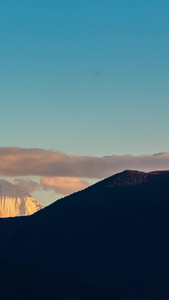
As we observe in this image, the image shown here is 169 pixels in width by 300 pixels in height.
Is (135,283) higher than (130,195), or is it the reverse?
(130,195)

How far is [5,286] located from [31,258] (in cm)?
3910

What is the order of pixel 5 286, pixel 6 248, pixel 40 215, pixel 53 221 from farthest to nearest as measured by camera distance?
pixel 40 215
pixel 53 221
pixel 6 248
pixel 5 286

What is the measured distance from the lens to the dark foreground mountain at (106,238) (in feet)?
397

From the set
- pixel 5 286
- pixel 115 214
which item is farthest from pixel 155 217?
pixel 5 286

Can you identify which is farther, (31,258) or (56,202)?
(56,202)

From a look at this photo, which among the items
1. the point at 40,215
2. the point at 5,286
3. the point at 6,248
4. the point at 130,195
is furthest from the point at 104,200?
the point at 5,286

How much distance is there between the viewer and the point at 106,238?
14250cm

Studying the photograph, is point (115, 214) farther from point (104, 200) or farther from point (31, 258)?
point (31, 258)

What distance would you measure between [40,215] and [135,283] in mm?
50467

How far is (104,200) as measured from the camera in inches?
6216

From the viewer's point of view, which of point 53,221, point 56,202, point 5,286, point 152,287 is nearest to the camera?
point 5,286

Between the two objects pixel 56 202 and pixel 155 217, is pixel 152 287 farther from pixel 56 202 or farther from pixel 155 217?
pixel 56 202

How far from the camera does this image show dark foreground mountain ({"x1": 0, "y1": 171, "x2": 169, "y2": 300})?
397 feet

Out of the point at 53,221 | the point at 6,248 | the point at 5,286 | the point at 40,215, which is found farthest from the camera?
the point at 40,215
